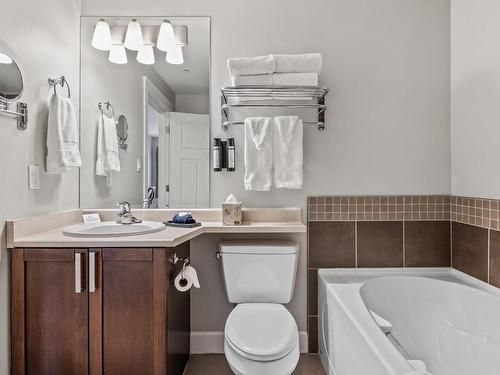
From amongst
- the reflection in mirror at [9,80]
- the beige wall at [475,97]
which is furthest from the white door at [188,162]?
the beige wall at [475,97]

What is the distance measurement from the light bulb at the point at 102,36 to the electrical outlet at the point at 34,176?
0.92 metres

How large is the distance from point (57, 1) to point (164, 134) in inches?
36.7

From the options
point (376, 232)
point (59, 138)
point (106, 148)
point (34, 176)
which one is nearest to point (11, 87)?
point (59, 138)

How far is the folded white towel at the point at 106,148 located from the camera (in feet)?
6.81

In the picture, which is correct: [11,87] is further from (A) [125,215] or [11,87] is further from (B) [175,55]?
(B) [175,55]

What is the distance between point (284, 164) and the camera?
1.96m

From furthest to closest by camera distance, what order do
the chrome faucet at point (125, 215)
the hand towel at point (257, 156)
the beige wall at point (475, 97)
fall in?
the hand towel at point (257, 156) → the chrome faucet at point (125, 215) → the beige wall at point (475, 97)

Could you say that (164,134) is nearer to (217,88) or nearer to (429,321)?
(217,88)

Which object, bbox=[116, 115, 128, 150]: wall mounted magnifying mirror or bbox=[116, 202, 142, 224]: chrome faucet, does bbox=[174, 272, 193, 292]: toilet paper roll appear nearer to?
bbox=[116, 202, 142, 224]: chrome faucet

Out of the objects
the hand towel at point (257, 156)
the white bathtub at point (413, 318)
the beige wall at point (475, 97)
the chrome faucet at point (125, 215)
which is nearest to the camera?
the white bathtub at point (413, 318)

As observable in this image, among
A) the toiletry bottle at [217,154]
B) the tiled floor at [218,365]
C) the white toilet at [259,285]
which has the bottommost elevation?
the tiled floor at [218,365]

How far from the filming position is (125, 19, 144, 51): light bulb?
203 centimetres

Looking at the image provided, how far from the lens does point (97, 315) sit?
1.42 metres

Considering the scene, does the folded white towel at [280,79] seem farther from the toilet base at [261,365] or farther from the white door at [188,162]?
the toilet base at [261,365]
